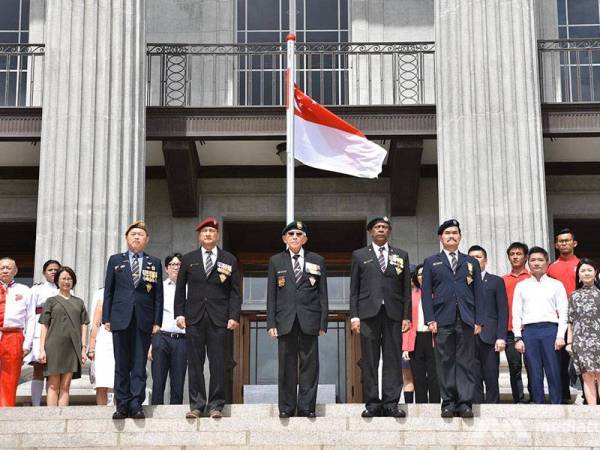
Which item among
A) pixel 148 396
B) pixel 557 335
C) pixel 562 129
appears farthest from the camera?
pixel 562 129

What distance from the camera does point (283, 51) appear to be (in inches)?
724

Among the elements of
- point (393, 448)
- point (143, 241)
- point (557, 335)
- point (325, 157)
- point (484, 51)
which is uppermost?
point (484, 51)

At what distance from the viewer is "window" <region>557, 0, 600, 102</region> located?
1875 cm

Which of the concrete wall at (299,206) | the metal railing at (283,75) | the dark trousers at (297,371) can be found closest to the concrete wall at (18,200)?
the concrete wall at (299,206)

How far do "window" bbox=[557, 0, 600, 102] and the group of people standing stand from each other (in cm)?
820

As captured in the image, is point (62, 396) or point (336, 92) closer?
point (62, 396)

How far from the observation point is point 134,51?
52.0 feet

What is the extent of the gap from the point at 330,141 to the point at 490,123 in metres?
2.29

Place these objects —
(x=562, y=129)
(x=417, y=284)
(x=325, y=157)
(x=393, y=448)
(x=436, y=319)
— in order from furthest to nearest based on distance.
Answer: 1. (x=562, y=129)
2. (x=325, y=157)
3. (x=417, y=284)
4. (x=436, y=319)
5. (x=393, y=448)

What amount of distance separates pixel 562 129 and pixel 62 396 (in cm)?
909

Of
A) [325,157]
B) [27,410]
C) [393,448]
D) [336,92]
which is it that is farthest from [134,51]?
[393,448]

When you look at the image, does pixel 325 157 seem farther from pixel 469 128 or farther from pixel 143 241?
pixel 143 241

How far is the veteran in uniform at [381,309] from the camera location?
10.0 metres

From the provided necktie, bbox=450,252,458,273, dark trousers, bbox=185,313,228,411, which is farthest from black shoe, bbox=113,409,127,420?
necktie, bbox=450,252,458,273
